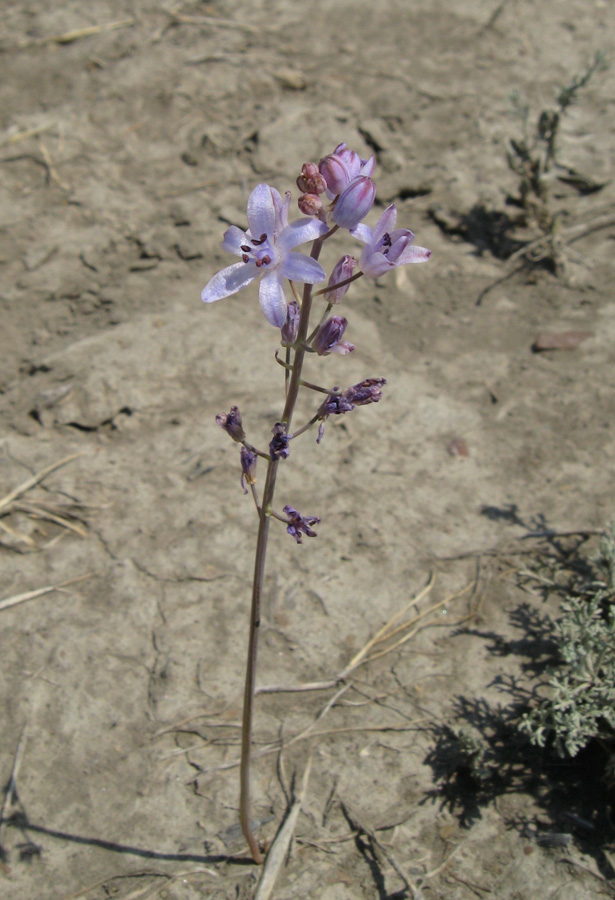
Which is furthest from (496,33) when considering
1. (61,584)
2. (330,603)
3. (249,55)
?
(61,584)

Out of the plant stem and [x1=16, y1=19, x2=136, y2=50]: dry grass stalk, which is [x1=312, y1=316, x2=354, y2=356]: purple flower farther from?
[x1=16, y1=19, x2=136, y2=50]: dry grass stalk

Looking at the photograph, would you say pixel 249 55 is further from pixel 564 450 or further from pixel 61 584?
pixel 61 584

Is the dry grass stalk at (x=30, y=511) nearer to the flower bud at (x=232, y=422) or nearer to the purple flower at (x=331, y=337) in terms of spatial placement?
the flower bud at (x=232, y=422)

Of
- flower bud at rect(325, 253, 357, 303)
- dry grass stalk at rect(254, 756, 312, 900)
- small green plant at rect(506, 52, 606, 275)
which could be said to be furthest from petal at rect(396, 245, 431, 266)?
small green plant at rect(506, 52, 606, 275)

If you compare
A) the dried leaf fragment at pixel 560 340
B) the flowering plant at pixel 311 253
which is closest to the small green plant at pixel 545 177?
the dried leaf fragment at pixel 560 340

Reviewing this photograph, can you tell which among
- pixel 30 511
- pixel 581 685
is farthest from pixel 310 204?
pixel 30 511

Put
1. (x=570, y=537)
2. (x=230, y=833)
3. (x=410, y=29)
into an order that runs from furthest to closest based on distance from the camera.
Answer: (x=410, y=29) < (x=570, y=537) < (x=230, y=833)
